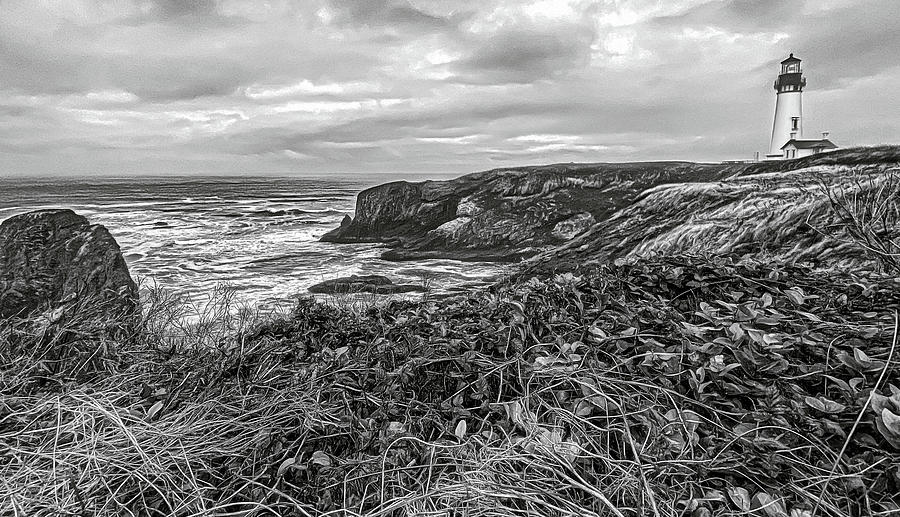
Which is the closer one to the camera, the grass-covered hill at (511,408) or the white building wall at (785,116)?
the grass-covered hill at (511,408)

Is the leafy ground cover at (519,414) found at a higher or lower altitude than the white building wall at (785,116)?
lower

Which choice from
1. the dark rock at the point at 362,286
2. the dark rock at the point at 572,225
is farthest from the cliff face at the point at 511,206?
the dark rock at the point at 362,286

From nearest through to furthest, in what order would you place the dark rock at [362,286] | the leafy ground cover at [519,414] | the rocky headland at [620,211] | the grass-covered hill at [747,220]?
1. the leafy ground cover at [519,414]
2. the grass-covered hill at [747,220]
3. the rocky headland at [620,211]
4. the dark rock at [362,286]

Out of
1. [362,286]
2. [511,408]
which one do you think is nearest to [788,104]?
[362,286]

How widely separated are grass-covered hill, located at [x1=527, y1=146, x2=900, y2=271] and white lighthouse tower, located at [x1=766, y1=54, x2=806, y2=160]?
1673 cm

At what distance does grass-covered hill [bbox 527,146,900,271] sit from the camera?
511cm

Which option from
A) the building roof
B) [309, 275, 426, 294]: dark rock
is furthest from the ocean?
the building roof

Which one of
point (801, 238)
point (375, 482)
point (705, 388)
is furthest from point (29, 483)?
point (801, 238)

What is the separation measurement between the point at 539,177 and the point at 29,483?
1099 cm

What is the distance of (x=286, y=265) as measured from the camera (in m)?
11.4

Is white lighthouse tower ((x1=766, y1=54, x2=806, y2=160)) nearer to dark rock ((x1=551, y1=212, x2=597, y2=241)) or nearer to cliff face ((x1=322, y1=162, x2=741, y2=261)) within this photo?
cliff face ((x1=322, y1=162, x2=741, y2=261))

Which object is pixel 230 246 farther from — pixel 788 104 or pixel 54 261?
pixel 788 104

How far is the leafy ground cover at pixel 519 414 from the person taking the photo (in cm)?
162

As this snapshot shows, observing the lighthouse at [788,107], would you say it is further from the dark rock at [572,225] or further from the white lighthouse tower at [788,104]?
the dark rock at [572,225]
